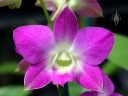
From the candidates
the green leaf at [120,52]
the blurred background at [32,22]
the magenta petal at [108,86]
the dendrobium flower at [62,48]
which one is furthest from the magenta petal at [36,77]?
the blurred background at [32,22]

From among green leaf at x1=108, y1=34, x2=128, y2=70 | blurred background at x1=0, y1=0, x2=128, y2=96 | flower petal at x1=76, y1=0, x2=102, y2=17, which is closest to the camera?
flower petal at x1=76, y1=0, x2=102, y2=17

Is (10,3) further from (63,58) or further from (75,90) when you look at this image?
(75,90)

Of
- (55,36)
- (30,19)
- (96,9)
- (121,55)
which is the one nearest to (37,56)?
(55,36)

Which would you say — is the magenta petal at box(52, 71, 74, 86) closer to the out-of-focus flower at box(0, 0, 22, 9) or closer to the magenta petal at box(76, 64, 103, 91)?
the magenta petal at box(76, 64, 103, 91)

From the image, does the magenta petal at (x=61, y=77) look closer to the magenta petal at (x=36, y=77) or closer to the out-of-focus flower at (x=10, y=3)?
the magenta petal at (x=36, y=77)

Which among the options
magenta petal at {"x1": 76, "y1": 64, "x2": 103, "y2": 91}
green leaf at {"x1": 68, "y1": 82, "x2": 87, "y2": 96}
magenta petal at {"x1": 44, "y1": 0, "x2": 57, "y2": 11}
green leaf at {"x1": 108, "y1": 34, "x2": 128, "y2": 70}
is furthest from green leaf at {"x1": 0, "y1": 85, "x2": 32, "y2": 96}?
magenta petal at {"x1": 76, "y1": 64, "x2": 103, "y2": 91}

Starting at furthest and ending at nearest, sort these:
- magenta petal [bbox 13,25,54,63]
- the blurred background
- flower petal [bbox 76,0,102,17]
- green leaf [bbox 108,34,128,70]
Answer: the blurred background, green leaf [bbox 108,34,128,70], flower petal [bbox 76,0,102,17], magenta petal [bbox 13,25,54,63]

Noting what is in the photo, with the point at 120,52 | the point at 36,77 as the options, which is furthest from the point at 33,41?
the point at 120,52
